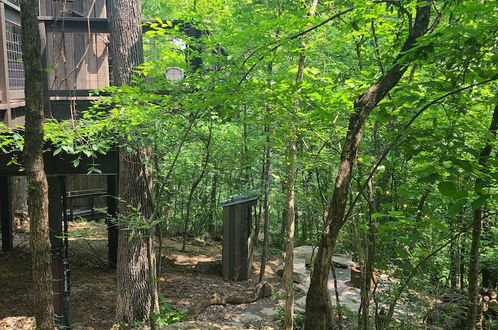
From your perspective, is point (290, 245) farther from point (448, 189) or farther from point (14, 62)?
point (14, 62)

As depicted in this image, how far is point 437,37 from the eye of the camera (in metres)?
2.16

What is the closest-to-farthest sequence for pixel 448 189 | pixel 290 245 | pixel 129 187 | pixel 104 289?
pixel 448 189, pixel 129 187, pixel 290 245, pixel 104 289

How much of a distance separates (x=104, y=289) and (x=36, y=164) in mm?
5261

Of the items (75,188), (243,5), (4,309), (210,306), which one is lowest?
(210,306)

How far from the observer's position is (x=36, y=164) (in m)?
3.46

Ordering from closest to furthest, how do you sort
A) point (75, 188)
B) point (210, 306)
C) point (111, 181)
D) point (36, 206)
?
point (36, 206), point (210, 306), point (111, 181), point (75, 188)

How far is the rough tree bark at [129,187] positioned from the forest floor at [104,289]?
2.05 feet

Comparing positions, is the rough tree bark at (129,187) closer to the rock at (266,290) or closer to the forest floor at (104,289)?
the forest floor at (104,289)

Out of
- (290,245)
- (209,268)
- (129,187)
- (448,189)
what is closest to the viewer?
(448,189)

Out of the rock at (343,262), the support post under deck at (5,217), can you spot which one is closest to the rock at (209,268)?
the rock at (343,262)

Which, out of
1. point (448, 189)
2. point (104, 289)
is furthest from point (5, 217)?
point (448, 189)

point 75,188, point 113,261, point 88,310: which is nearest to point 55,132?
point 88,310

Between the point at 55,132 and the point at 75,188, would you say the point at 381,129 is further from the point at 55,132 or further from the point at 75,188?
the point at 75,188

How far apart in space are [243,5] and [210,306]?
20.5 ft
